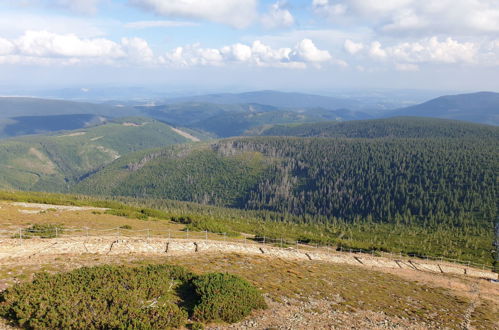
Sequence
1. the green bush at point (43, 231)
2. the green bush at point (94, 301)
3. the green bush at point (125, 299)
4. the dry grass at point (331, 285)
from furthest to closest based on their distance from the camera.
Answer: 1. the green bush at point (43, 231)
2. the dry grass at point (331, 285)
3. the green bush at point (125, 299)
4. the green bush at point (94, 301)

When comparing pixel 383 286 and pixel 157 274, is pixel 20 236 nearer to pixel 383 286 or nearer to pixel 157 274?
pixel 157 274

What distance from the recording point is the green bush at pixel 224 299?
23.2 meters

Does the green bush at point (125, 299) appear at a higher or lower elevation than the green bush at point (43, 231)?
higher

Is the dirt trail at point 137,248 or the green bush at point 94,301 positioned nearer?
the green bush at point 94,301

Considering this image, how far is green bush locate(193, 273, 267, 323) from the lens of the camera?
23156mm

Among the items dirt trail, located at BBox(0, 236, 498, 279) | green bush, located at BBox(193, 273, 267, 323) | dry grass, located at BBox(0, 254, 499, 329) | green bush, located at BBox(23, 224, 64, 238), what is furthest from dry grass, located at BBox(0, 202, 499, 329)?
green bush, located at BBox(23, 224, 64, 238)

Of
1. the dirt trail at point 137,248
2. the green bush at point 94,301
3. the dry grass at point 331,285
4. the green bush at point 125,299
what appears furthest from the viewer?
the dirt trail at point 137,248

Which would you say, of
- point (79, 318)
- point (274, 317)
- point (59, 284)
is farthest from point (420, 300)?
point (59, 284)

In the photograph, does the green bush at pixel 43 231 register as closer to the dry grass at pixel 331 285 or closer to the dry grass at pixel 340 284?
the dry grass at pixel 340 284

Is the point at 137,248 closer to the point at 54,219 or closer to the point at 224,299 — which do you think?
the point at 224,299

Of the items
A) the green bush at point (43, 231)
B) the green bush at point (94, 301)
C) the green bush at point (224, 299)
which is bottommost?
the green bush at point (43, 231)

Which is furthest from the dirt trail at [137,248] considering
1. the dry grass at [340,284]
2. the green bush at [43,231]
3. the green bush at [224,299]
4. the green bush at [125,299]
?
the green bush at [224,299]

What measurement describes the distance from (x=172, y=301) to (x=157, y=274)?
13.3ft

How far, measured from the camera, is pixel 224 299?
2417 cm
